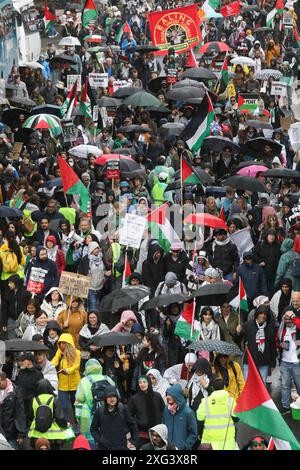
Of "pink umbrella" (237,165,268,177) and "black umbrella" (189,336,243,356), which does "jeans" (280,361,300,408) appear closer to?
"black umbrella" (189,336,243,356)

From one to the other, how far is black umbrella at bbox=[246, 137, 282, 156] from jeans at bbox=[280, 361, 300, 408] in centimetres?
815

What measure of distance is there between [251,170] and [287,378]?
21.4 ft

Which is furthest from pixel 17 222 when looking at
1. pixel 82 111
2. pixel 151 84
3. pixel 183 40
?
pixel 183 40

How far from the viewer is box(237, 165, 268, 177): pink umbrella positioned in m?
23.5

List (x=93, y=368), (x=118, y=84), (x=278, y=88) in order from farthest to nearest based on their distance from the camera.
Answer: (x=118, y=84) → (x=278, y=88) → (x=93, y=368)

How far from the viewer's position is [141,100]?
28531 mm

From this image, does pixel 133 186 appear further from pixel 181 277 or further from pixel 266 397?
pixel 266 397

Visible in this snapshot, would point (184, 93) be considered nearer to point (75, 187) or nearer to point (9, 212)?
point (75, 187)

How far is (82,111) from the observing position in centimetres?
2866

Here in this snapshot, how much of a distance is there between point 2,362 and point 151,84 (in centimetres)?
1558

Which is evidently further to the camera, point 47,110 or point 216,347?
point 47,110

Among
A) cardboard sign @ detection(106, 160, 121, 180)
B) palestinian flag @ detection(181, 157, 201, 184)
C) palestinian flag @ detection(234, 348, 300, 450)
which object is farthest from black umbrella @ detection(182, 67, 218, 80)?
palestinian flag @ detection(234, 348, 300, 450)

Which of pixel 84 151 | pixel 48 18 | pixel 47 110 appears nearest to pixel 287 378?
pixel 84 151

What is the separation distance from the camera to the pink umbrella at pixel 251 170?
77.0 ft
